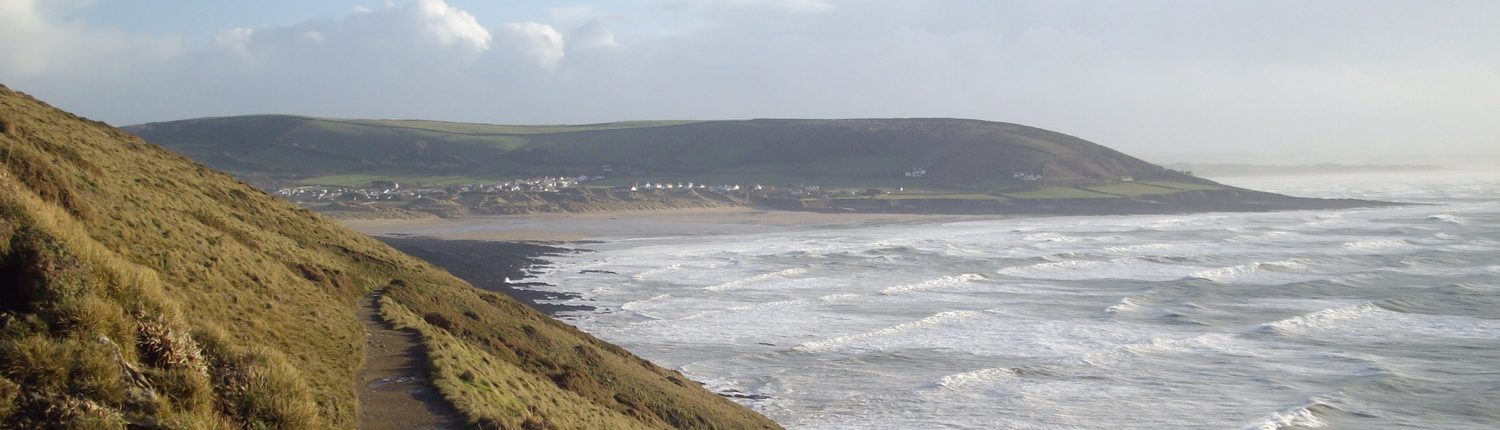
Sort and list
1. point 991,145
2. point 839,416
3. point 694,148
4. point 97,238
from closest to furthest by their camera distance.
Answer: point 97,238 < point 839,416 < point 991,145 < point 694,148

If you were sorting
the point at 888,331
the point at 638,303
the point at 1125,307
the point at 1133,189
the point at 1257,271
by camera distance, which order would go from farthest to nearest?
the point at 1133,189 < the point at 1257,271 < the point at 638,303 < the point at 1125,307 < the point at 888,331

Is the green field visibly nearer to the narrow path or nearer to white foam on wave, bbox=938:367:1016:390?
white foam on wave, bbox=938:367:1016:390

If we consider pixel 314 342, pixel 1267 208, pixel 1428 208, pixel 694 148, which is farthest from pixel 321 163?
pixel 314 342

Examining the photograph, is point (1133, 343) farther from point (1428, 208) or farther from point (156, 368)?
point (1428, 208)

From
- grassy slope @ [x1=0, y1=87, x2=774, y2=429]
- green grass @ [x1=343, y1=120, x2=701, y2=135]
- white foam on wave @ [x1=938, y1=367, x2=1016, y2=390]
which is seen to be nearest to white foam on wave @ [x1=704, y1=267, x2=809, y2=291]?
white foam on wave @ [x1=938, y1=367, x2=1016, y2=390]

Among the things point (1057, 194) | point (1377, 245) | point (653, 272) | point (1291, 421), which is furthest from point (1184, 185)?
point (1291, 421)

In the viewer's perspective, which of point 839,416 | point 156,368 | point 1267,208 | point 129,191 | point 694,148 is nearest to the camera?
point 156,368

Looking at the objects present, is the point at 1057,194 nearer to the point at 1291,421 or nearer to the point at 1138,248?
the point at 1138,248
